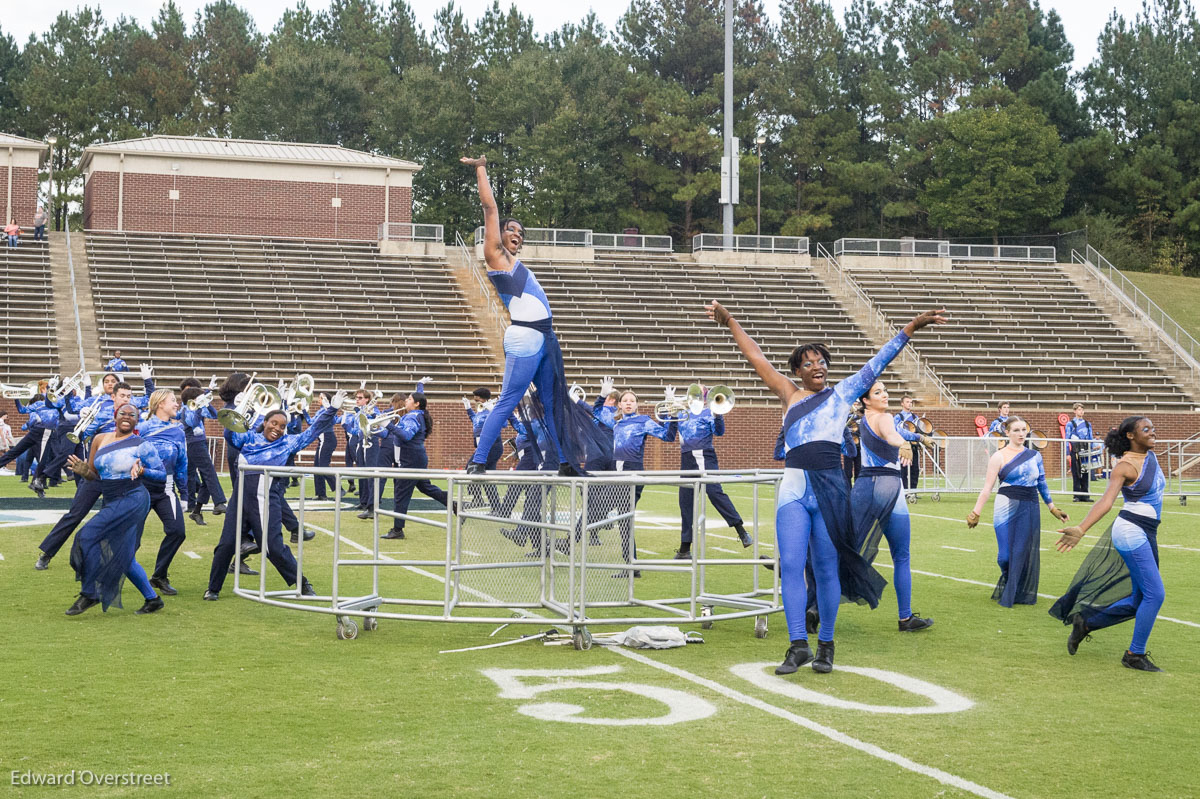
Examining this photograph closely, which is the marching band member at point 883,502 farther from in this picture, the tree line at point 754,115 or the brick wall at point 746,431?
the tree line at point 754,115

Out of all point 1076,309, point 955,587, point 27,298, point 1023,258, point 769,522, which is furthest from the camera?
point 1023,258

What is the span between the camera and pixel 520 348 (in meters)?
8.13

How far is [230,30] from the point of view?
6122cm

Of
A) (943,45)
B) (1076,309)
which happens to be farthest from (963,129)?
(1076,309)

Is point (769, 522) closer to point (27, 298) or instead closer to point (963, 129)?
point (27, 298)

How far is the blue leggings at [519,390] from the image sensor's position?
26.6ft

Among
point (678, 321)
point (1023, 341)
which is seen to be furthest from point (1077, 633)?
point (1023, 341)

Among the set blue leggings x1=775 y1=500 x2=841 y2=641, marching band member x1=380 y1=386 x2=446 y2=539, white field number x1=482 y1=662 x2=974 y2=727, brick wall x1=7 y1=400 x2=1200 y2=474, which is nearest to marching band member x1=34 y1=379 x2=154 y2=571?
marching band member x1=380 y1=386 x2=446 y2=539

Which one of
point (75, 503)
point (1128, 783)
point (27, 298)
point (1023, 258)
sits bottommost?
point (1128, 783)

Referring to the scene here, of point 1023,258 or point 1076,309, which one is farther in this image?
point 1023,258

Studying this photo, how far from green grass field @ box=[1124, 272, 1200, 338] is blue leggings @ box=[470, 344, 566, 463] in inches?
1343

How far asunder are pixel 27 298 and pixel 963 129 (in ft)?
117

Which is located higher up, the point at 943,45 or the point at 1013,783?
the point at 943,45

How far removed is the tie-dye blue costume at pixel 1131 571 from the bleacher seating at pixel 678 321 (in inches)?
823
